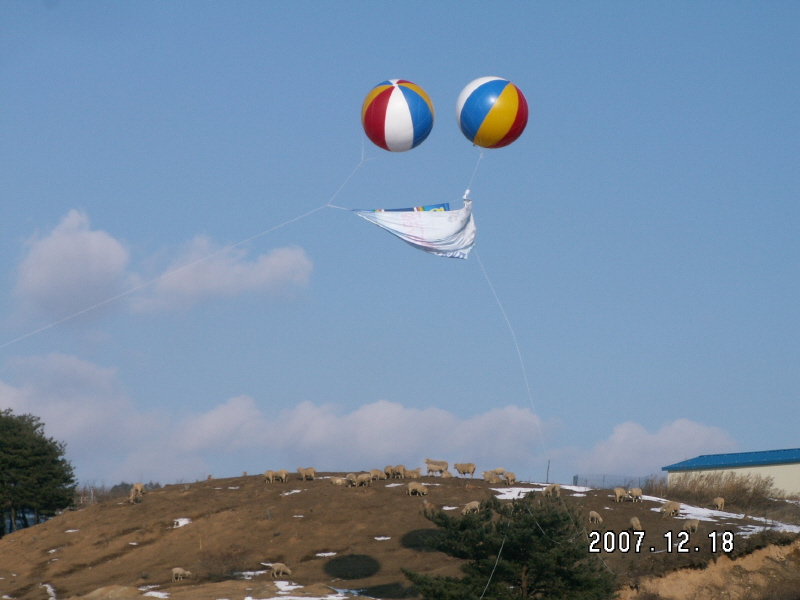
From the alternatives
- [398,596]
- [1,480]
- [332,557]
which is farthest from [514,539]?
[1,480]

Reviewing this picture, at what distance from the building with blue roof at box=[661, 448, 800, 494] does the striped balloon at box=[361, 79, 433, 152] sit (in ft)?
146

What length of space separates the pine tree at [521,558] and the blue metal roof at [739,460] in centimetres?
3736

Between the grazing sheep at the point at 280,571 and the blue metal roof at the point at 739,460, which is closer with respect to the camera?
the grazing sheep at the point at 280,571

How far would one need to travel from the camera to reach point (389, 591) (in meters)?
31.1

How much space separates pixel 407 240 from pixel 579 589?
1146 cm

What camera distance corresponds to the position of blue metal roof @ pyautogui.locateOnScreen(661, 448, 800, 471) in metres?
57.2

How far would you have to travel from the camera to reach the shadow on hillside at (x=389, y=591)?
30.3 metres

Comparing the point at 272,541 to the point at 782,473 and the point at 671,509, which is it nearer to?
the point at 671,509

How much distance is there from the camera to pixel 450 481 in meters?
48.1

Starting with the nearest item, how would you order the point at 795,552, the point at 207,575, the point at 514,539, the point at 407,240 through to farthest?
the point at 407,240, the point at 514,539, the point at 795,552, the point at 207,575

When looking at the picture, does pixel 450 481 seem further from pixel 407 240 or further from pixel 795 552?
pixel 407 240

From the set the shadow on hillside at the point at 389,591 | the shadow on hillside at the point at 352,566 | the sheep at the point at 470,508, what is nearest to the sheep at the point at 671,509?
the sheep at the point at 470,508

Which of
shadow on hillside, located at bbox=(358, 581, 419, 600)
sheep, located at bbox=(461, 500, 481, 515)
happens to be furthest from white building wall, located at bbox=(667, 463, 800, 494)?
shadow on hillside, located at bbox=(358, 581, 419, 600)

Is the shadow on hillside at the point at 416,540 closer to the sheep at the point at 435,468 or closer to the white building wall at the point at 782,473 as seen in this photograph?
the sheep at the point at 435,468
